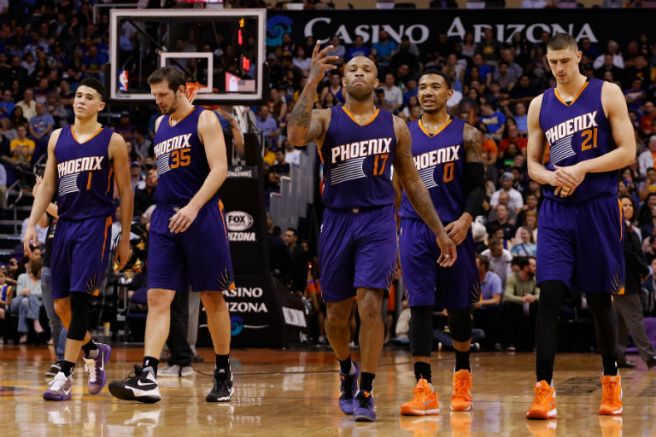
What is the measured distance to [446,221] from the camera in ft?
23.7

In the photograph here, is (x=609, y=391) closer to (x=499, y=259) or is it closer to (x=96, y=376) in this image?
(x=96, y=376)

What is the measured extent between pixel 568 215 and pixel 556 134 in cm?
51

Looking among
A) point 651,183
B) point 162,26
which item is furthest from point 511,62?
point 162,26

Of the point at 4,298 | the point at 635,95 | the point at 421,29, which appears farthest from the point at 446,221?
the point at 421,29

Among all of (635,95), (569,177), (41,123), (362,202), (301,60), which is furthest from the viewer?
(301,60)

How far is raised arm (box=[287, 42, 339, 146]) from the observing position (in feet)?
20.6

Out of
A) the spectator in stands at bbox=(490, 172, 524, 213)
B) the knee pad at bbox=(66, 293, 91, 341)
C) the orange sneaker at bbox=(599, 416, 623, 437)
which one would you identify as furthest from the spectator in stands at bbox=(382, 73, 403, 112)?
the orange sneaker at bbox=(599, 416, 623, 437)

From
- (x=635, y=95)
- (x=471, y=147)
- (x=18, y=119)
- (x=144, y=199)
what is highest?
(x=635, y=95)

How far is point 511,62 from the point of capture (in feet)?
77.3

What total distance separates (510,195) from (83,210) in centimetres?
1118

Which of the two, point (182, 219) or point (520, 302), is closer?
point (182, 219)

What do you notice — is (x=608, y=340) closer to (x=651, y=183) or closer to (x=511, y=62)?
(x=651, y=183)

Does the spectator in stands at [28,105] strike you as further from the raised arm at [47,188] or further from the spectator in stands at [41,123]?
the raised arm at [47,188]

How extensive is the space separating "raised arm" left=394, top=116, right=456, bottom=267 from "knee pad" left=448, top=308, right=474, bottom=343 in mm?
590
